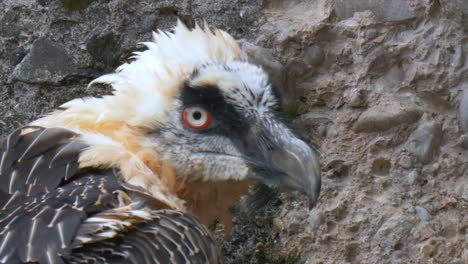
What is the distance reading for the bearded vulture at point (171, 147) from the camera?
9.28 ft

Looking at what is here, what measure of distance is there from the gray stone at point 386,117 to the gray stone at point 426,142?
2.2 inches

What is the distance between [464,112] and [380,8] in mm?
498

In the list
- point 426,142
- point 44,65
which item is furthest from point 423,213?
point 44,65

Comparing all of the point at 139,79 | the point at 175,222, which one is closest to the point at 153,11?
the point at 139,79

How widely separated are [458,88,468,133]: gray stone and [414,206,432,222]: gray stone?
32 centimetres

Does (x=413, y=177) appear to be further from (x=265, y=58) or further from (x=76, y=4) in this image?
(x=76, y=4)

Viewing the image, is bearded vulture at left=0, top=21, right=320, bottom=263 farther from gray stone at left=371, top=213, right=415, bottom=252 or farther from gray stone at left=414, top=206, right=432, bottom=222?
gray stone at left=414, top=206, right=432, bottom=222

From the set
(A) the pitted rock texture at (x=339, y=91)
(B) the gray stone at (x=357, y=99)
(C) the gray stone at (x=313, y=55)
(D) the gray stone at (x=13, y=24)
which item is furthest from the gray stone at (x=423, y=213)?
(D) the gray stone at (x=13, y=24)

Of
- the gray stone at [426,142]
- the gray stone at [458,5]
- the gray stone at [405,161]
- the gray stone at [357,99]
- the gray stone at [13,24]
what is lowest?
the gray stone at [405,161]

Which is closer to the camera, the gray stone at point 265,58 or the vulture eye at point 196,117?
the vulture eye at point 196,117

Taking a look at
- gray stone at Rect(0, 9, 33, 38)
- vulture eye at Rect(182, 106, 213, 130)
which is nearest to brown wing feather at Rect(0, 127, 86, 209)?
vulture eye at Rect(182, 106, 213, 130)

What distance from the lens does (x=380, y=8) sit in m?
3.72

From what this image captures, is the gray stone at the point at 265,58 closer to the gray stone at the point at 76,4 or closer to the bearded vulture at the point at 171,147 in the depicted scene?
the bearded vulture at the point at 171,147

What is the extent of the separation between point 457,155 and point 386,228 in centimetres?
37
